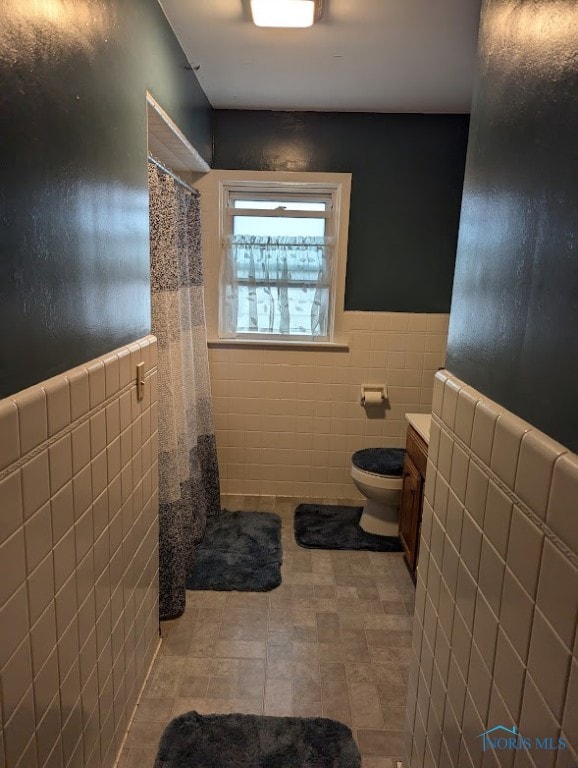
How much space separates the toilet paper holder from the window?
44 centimetres

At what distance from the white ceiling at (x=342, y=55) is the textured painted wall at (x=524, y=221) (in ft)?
3.33

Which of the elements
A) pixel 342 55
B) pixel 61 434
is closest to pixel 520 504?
pixel 61 434

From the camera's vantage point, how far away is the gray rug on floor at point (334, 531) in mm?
2961

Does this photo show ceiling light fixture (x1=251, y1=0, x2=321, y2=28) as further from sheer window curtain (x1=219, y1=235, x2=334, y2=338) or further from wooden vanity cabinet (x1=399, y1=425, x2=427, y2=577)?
wooden vanity cabinet (x1=399, y1=425, x2=427, y2=577)

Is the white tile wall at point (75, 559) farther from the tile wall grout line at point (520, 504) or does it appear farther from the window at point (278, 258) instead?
the window at point (278, 258)

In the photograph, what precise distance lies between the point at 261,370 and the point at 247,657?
5.90ft

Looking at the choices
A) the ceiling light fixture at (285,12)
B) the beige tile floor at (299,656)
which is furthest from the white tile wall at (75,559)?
the ceiling light fixture at (285,12)

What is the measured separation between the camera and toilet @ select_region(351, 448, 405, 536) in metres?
2.89

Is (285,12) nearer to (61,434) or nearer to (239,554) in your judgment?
(61,434)

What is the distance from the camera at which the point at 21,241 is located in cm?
96

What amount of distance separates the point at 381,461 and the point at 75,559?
2048 millimetres

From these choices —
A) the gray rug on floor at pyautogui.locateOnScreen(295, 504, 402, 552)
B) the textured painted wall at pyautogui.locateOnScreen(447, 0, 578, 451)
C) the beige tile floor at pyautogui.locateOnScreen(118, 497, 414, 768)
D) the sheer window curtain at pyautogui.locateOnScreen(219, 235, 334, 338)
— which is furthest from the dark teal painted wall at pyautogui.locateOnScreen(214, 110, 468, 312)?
the textured painted wall at pyautogui.locateOnScreen(447, 0, 578, 451)

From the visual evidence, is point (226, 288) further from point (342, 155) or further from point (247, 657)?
point (247, 657)

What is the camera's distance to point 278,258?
3395 millimetres
